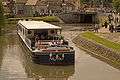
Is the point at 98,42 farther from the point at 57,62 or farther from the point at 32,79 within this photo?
the point at 32,79

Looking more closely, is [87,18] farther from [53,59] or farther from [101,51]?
[53,59]

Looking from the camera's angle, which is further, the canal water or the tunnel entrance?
the tunnel entrance

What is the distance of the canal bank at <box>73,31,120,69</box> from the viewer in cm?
4043

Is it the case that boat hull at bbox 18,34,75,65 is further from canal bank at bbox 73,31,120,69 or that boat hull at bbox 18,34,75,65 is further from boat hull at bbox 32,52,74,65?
canal bank at bbox 73,31,120,69

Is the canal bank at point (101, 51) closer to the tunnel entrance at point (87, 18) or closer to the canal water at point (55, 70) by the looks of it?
the canal water at point (55, 70)

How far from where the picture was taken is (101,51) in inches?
1801

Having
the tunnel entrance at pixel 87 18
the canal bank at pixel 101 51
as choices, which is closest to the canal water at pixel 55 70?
the canal bank at pixel 101 51

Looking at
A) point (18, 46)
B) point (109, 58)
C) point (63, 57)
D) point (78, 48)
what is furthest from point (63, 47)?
point (18, 46)

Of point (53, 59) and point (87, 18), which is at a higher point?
point (53, 59)

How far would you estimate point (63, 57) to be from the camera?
3928cm

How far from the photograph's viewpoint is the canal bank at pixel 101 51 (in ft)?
133

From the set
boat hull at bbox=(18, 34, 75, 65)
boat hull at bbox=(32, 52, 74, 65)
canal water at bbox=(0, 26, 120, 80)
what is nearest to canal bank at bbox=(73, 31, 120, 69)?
canal water at bbox=(0, 26, 120, 80)

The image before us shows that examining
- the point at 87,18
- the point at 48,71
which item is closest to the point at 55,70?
the point at 48,71

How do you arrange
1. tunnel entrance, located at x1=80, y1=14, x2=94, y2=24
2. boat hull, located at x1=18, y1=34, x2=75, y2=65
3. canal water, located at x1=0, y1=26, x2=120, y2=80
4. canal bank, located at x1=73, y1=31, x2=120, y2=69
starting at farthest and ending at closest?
tunnel entrance, located at x1=80, y1=14, x2=94, y2=24 < canal bank, located at x1=73, y1=31, x2=120, y2=69 < boat hull, located at x1=18, y1=34, x2=75, y2=65 < canal water, located at x1=0, y1=26, x2=120, y2=80
